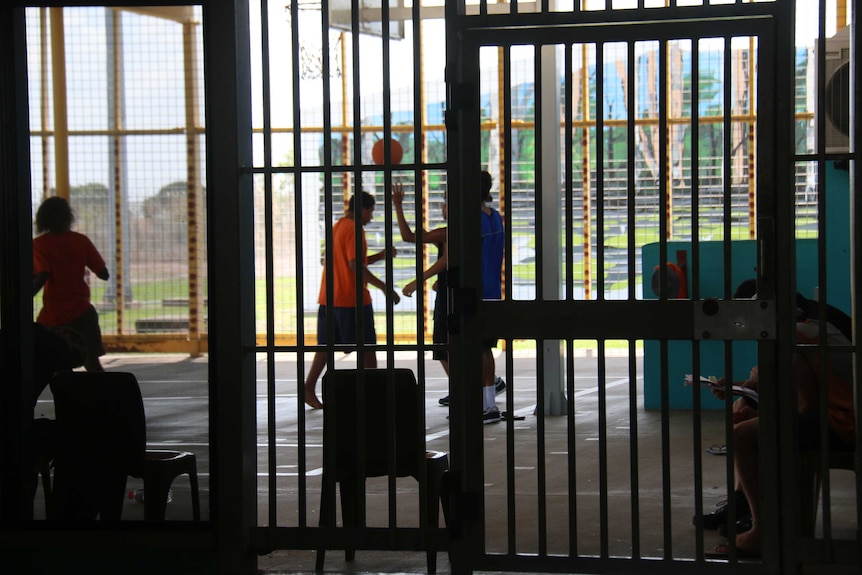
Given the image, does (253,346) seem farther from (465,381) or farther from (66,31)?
(66,31)

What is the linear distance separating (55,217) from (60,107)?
7211mm

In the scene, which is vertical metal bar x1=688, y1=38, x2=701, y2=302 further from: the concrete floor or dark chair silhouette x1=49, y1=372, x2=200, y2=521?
dark chair silhouette x1=49, y1=372, x2=200, y2=521

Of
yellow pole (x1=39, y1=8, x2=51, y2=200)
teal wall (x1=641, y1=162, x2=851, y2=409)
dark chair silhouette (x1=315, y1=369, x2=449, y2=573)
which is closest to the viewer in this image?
dark chair silhouette (x1=315, y1=369, x2=449, y2=573)

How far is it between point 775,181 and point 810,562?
1.45 meters

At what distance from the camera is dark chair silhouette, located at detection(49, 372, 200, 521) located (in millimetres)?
4078

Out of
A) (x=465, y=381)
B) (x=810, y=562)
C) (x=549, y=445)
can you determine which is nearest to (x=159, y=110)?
(x=549, y=445)

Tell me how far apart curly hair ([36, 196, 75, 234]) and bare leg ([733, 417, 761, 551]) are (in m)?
3.96

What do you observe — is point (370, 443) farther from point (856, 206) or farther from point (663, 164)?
point (856, 206)

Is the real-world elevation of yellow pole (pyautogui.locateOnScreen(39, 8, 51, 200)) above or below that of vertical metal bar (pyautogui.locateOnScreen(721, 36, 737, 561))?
above

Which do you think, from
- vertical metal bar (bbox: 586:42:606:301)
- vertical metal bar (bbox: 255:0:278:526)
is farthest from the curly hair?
vertical metal bar (bbox: 586:42:606:301)

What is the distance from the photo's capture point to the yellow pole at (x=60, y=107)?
12.1 m

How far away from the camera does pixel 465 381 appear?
145 inches

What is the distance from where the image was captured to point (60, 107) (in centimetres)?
1226

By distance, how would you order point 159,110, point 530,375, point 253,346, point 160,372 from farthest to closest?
point 159,110 < point 160,372 < point 530,375 < point 253,346
